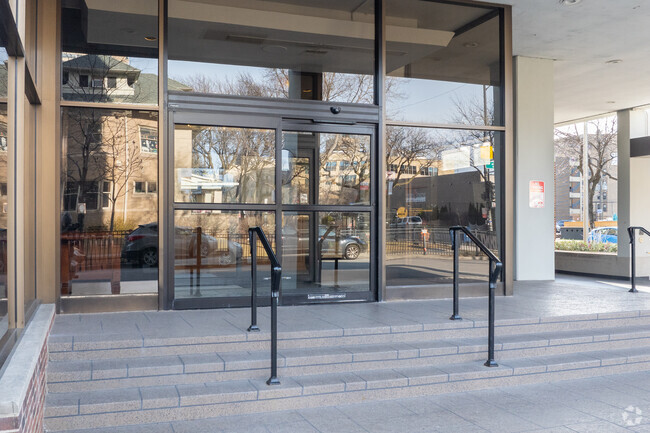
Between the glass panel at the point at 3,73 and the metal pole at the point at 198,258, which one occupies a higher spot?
the glass panel at the point at 3,73

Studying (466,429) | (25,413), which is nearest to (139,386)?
(25,413)

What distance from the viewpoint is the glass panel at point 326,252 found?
23.3 feet

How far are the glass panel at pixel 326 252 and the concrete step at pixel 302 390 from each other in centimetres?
226

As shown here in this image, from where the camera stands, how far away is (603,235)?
699 inches

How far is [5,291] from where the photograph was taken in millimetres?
3445

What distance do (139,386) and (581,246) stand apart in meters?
12.9

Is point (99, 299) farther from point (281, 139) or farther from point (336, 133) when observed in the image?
point (336, 133)

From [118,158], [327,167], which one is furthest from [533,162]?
[118,158]

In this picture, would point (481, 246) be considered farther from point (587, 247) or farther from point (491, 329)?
point (587, 247)

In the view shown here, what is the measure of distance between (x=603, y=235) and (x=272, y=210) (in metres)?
14.3

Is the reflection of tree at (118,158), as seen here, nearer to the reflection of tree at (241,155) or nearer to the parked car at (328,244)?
the reflection of tree at (241,155)

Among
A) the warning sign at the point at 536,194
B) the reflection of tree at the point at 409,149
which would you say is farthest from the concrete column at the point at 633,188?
the reflection of tree at the point at 409,149

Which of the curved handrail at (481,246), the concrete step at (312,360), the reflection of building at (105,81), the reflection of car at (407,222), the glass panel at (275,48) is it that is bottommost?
the concrete step at (312,360)

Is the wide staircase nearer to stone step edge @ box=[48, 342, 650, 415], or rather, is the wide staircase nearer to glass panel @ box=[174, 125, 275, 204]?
stone step edge @ box=[48, 342, 650, 415]
